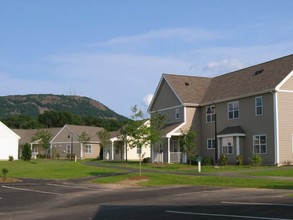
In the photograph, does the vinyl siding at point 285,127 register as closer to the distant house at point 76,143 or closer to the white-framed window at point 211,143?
the white-framed window at point 211,143

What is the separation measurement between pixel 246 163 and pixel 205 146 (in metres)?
6.67

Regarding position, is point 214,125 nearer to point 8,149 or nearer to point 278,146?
point 278,146

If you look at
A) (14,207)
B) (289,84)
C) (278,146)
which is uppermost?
(289,84)

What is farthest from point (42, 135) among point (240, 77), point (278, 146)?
point (278, 146)

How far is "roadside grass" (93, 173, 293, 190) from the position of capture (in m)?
23.9

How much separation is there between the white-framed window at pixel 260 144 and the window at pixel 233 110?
11.5 ft

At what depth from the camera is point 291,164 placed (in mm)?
37281

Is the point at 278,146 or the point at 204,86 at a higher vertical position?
the point at 204,86

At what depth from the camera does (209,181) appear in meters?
27.0

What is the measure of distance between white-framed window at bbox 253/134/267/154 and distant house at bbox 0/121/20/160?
3636cm

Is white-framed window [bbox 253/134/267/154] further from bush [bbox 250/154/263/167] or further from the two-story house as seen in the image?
bush [bbox 250/154/263/167]

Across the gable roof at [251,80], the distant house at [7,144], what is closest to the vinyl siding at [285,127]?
the gable roof at [251,80]

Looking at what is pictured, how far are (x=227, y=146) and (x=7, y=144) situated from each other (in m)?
33.4

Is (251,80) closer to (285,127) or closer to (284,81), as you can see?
(284,81)
